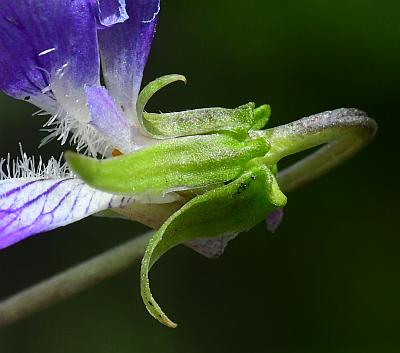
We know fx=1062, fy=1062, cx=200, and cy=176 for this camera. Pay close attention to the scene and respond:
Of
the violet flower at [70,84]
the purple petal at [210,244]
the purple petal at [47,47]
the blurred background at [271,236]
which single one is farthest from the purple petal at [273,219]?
the blurred background at [271,236]

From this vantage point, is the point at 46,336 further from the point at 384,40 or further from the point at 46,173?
the point at 46,173

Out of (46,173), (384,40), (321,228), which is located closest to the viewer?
(46,173)

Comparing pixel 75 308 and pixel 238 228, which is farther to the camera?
pixel 75 308

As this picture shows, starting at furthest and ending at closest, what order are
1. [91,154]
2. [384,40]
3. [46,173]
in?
[384,40] → [91,154] → [46,173]

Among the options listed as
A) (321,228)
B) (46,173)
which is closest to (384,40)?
(321,228)

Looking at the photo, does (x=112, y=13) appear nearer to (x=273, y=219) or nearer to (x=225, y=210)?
(x=225, y=210)

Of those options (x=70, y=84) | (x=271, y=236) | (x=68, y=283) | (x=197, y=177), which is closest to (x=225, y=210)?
(x=197, y=177)

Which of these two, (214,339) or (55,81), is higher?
(55,81)

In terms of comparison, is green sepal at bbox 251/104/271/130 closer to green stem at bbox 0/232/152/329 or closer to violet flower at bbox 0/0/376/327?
violet flower at bbox 0/0/376/327
